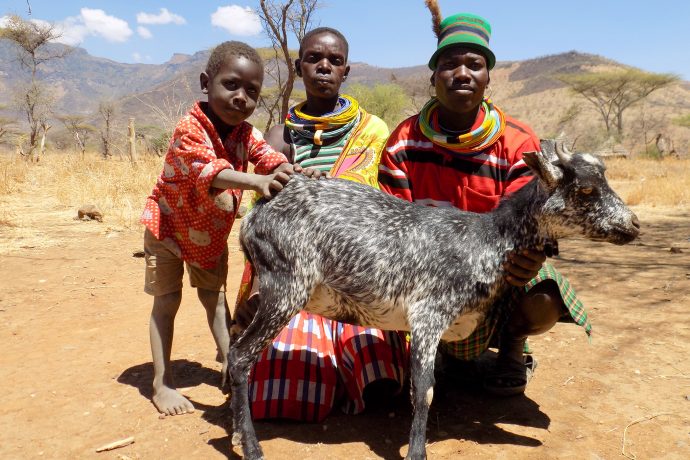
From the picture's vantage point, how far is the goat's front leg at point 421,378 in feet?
8.73

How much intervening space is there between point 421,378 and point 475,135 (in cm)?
146

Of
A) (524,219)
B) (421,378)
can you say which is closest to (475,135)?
(524,219)

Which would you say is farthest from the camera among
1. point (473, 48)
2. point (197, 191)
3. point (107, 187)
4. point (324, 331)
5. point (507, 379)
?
point (107, 187)

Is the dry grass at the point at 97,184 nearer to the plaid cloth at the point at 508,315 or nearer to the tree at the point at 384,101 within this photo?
the plaid cloth at the point at 508,315

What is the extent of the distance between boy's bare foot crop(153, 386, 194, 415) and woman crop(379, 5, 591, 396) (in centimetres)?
165

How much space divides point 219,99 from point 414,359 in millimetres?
1722

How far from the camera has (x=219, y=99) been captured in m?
3.07

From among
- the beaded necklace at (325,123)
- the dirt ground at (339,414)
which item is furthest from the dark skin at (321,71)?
the dirt ground at (339,414)


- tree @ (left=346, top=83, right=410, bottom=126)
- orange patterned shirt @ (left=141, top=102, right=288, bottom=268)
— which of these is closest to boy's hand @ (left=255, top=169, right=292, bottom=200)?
orange patterned shirt @ (left=141, top=102, right=288, bottom=268)

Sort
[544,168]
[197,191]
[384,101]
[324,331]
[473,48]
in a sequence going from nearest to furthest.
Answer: [544,168] → [197,191] → [473,48] → [324,331] → [384,101]

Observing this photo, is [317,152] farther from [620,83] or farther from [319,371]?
[620,83]

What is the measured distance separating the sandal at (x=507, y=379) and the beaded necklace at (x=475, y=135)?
4.52ft

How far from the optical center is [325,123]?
3908 millimetres

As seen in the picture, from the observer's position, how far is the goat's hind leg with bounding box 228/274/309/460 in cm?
276
